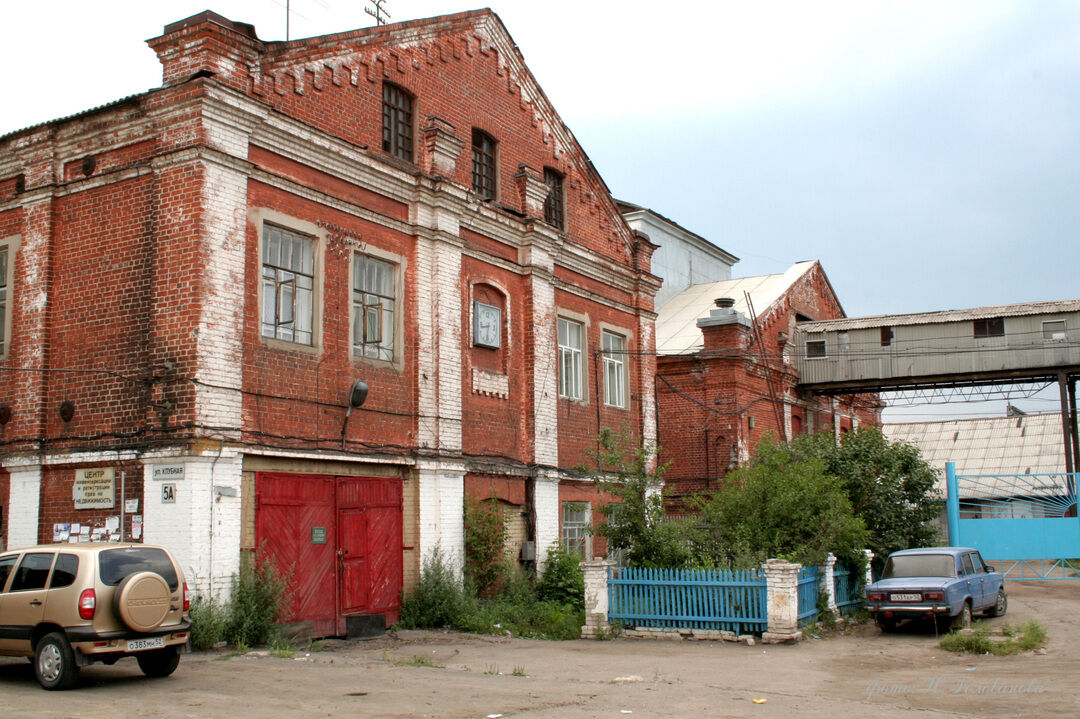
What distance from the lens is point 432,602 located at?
15.4 metres

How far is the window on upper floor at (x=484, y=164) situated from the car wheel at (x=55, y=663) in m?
11.2

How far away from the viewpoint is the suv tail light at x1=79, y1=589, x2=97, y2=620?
9.29 metres

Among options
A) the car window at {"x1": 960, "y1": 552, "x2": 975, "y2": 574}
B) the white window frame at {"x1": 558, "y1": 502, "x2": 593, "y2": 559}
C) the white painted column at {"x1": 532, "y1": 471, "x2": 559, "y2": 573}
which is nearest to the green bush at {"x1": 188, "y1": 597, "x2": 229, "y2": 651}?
the white painted column at {"x1": 532, "y1": 471, "x2": 559, "y2": 573}

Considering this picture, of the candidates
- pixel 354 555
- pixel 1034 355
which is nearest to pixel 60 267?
pixel 354 555

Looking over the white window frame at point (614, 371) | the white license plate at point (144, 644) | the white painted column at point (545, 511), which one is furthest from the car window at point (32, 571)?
the white window frame at point (614, 371)

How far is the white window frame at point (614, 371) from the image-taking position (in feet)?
69.9

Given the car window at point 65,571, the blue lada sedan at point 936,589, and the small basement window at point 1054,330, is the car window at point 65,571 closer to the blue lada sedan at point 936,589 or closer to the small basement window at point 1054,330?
the blue lada sedan at point 936,589

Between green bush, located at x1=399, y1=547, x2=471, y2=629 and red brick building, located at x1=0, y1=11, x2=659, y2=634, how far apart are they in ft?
0.76

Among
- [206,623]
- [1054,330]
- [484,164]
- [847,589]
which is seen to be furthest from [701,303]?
[206,623]

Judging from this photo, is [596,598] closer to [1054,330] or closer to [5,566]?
[5,566]

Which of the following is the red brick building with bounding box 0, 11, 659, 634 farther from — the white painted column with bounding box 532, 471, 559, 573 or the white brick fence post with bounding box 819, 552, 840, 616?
the white brick fence post with bounding box 819, 552, 840, 616

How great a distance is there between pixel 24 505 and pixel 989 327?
2636 centimetres

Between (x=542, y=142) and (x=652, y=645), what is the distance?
1052cm

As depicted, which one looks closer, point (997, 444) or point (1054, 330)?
point (1054, 330)
